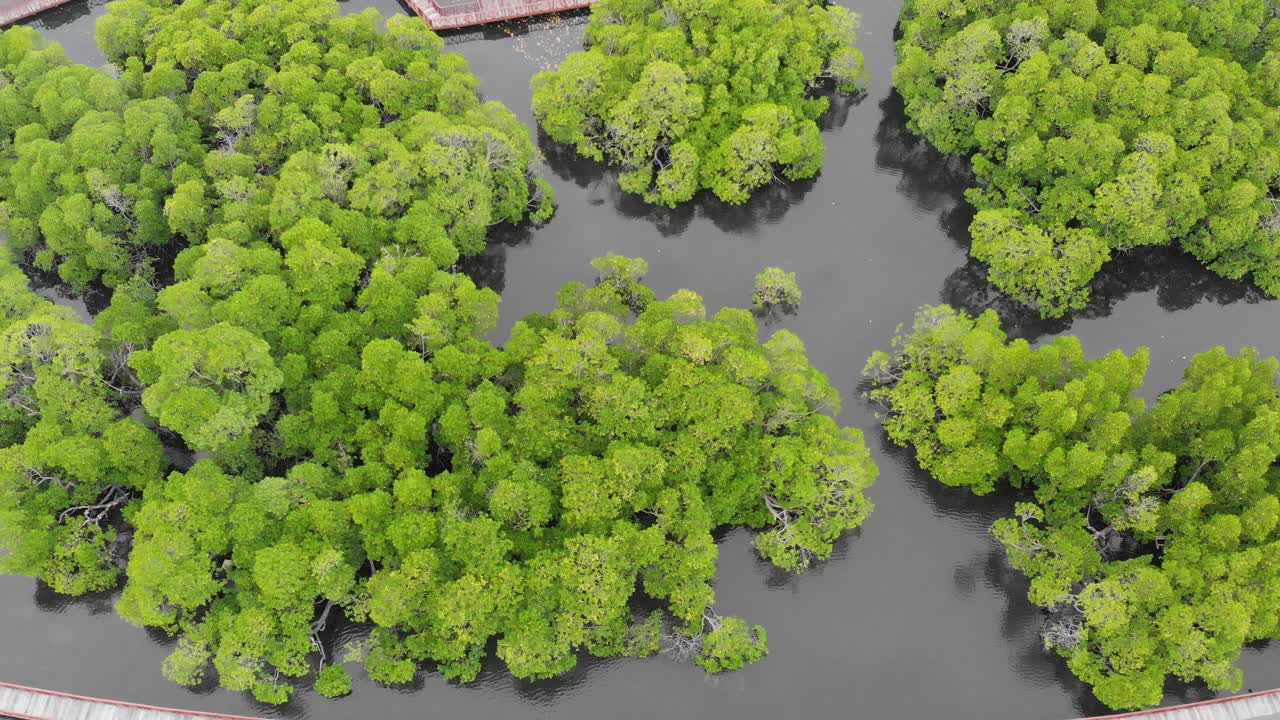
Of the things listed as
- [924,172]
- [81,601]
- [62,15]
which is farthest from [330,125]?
[924,172]

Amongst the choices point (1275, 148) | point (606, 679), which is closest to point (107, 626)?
point (606, 679)

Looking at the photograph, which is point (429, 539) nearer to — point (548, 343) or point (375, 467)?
point (375, 467)

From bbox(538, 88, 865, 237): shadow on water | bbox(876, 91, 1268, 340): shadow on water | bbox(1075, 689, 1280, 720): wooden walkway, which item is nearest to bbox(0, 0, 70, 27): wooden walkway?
bbox(538, 88, 865, 237): shadow on water

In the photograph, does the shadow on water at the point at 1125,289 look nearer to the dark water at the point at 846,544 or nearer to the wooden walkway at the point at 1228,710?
the dark water at the point at 846,544

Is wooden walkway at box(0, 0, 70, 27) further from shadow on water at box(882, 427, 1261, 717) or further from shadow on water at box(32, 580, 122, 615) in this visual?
shadow on water at box(882, 427, 1261, 717)

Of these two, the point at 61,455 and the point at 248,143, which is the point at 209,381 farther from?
the point at 248,143

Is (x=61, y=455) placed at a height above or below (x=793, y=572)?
above

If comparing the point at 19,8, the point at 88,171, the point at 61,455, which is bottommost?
the point at 61,455
